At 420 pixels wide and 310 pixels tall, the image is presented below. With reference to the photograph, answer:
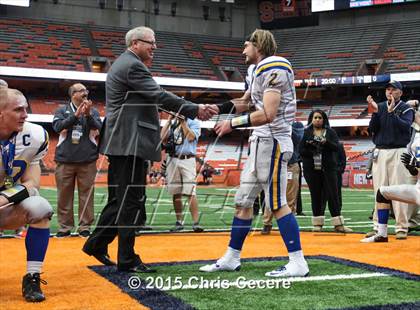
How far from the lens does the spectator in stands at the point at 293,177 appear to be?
7.49 metres

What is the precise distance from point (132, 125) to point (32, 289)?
147 cm

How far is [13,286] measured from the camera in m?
3.96

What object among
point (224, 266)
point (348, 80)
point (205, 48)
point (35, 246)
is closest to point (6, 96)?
point (35, 246)

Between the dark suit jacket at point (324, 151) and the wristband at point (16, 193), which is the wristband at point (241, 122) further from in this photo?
the dark suit jacket at point (324, 151)

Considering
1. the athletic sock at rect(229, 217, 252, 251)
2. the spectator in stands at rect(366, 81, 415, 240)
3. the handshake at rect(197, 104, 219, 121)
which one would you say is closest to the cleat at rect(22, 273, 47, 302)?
the athletic sock at rect(229, 217, 252, 251)

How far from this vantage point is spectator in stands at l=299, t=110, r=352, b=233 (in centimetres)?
759

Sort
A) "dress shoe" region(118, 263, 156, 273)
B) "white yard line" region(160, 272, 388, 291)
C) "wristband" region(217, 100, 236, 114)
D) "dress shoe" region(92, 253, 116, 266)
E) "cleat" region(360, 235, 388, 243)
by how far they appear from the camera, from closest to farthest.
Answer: "white yard line" region(160, 272, 388, 291), "dress shoe" region(118, 263, 156, 273), "wristband" region(217, 100, 236, 114), "dress shoe" region(92, 253, 116, 266), "cleat" region(360, 235, 388, 243)

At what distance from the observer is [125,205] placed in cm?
448

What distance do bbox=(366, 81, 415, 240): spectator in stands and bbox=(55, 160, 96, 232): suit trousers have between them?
345 centimetres

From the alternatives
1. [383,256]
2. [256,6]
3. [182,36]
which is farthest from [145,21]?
[383,256]

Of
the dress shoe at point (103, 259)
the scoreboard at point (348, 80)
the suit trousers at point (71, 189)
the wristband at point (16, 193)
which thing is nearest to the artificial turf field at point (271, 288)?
the dress shoe at point (103, 259)

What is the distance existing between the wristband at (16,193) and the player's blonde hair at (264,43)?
205 centimetres

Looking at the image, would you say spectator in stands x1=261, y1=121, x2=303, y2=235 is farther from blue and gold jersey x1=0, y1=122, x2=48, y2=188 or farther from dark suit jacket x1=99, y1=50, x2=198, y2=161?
blue and gold jersey x1=0, y1=122, x2=48, y2=188

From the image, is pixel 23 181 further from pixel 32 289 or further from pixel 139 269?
pixel 139 269
